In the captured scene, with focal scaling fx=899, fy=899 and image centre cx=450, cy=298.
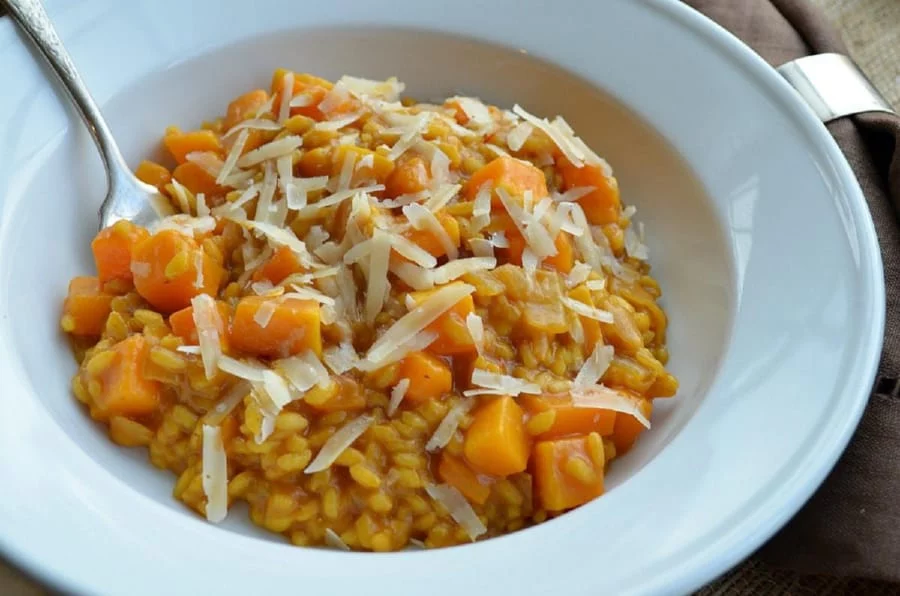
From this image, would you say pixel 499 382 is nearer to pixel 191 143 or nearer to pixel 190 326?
pixel 190 326

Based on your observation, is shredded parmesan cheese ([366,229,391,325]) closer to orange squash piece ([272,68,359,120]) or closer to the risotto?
the risotto

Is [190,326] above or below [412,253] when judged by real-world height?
below

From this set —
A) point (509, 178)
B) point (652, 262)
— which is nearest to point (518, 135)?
point (509, 178)

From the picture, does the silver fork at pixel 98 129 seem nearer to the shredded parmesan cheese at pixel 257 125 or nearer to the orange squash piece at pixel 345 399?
the shredded parmesan cheese at pixel 257 125

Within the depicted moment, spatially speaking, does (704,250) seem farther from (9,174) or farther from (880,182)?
(9,174)

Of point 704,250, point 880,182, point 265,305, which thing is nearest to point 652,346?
point 704,250

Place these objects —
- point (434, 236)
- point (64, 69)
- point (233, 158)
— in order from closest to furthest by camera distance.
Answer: point (434, 236)
point (64, 69)
point (233, 158)

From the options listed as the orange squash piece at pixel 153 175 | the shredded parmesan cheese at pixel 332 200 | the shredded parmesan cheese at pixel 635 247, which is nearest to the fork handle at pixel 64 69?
the orange squash piece at pixel 153 175
